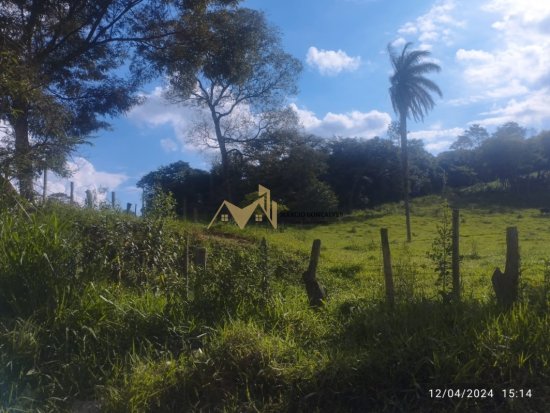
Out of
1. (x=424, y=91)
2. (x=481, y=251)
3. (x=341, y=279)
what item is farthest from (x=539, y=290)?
(x=424, y=91)

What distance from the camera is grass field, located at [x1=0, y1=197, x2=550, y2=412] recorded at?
11.4 ft

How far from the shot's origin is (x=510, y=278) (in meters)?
4.25

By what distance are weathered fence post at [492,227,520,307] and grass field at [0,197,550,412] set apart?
0.13 meters

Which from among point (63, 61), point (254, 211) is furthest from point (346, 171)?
point (63, 61)

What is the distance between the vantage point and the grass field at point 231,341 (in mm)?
3486

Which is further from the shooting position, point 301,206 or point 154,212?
point 301,206

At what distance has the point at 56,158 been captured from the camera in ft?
29.4

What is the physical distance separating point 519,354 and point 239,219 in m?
12.6

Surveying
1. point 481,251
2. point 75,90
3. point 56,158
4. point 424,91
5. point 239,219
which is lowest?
point 481,251

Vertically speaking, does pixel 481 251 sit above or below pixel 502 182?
below

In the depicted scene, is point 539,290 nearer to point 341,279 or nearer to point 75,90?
point 341,279

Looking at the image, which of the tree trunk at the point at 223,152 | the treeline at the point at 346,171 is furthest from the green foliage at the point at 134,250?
the tree trunk at the point at 223,152

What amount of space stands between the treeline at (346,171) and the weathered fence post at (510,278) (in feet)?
48.5

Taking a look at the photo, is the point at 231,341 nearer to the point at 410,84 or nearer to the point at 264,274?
the point at 264,274
